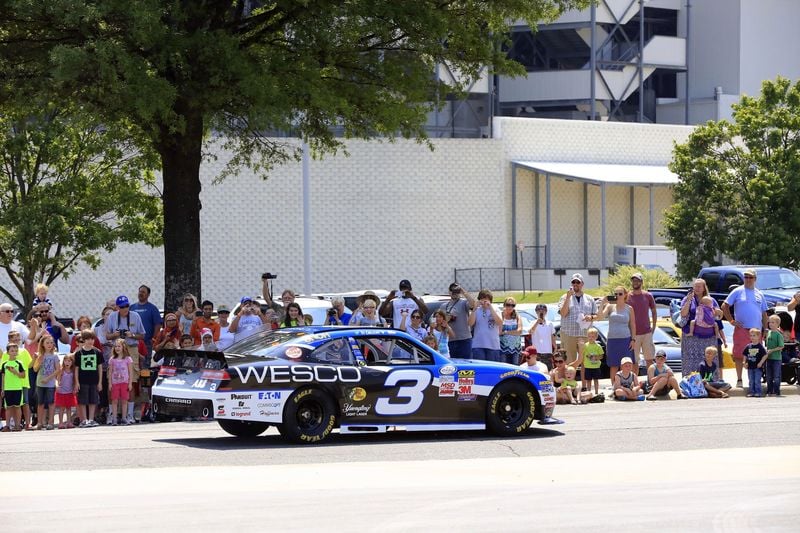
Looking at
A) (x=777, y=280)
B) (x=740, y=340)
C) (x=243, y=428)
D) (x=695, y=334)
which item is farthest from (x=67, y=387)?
(x=777, y=280)

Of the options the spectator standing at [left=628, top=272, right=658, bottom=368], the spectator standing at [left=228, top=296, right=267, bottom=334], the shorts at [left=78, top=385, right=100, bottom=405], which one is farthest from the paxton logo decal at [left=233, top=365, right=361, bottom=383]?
the spectator standing at [left=628, top=272, right=658, bottom=368]

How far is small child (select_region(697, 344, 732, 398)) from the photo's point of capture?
67.2 ft

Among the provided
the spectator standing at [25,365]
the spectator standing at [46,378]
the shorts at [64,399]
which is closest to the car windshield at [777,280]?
the shorts at [64,399]

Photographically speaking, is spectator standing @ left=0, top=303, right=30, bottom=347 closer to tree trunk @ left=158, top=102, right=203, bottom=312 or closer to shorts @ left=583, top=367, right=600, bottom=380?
tree trunk @ left=158, top=102, right=203, bottom=312

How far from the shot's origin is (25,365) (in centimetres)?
1684

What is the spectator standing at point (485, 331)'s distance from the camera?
19.7m

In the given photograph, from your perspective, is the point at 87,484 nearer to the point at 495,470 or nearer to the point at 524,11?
the point at 495,470

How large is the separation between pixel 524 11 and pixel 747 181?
65.3ft

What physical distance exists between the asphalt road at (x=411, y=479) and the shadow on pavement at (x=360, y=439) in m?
0.04

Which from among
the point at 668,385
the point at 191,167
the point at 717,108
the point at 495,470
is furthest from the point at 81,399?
the point at 717,108

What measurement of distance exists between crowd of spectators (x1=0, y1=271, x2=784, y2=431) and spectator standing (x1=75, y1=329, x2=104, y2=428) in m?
→ 0.01

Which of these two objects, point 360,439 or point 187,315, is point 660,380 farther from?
point 187,315

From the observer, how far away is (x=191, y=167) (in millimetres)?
21141

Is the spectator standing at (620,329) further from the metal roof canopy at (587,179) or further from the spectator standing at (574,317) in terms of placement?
the metal roof canopy at (587,179)
